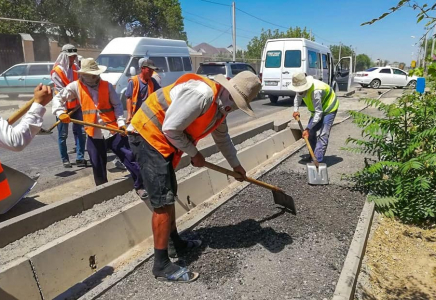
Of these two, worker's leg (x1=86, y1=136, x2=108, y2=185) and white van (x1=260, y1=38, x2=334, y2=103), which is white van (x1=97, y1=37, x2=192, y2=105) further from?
worker's leg (x1=86, y1=136, x2=108, y2=185)

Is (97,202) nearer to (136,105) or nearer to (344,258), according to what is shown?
(136,105)

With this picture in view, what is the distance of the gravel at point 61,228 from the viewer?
3145 mm

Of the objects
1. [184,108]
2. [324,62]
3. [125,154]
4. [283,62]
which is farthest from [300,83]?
[324,62]

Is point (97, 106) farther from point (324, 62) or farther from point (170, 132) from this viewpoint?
point (324, 62)

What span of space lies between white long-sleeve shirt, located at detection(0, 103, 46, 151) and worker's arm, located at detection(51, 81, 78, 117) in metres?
2.56

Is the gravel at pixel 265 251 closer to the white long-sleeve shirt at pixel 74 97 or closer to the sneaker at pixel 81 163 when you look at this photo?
the white long-sleeve shirt at pixel 74 97

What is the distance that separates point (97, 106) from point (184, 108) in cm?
241

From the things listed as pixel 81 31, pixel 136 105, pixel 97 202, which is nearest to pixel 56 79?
pixel 136 105

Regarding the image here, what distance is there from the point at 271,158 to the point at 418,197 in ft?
10.9

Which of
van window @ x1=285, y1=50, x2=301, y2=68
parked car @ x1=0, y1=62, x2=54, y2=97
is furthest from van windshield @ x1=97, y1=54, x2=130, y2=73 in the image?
van window @ x1=285, y1=50, x2=301, y2=68

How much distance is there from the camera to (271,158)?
757cm

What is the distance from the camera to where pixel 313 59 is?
1644cm

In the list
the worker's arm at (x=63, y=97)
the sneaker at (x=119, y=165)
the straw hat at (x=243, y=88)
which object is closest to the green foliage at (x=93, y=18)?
the sneaker at (x=119, y=165)

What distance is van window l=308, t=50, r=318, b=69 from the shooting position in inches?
626
